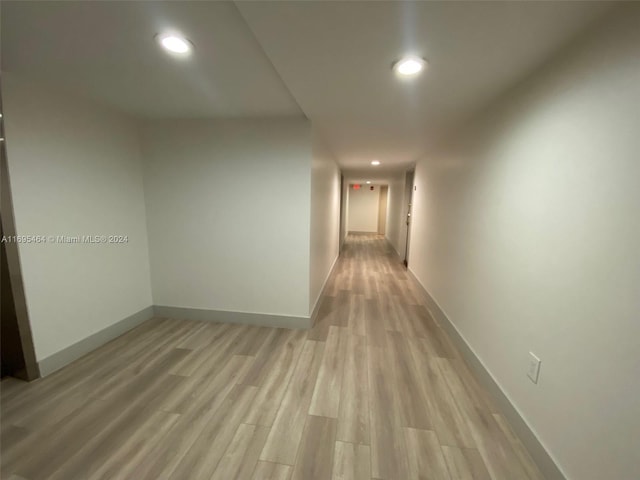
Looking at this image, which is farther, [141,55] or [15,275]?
[15,275]

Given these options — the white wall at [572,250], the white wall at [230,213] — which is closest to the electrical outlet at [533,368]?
the white wall at [572,250]

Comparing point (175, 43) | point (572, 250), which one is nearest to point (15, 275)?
point (175, 43)

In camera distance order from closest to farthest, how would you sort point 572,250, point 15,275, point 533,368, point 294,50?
point 572,250, point 294,50, point 533,368, point 15,275

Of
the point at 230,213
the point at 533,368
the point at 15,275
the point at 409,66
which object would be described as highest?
the point at 409,66

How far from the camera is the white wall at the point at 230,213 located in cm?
264

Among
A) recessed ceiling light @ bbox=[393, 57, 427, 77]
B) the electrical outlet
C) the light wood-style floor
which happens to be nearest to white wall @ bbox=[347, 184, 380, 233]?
the light wood-style floor

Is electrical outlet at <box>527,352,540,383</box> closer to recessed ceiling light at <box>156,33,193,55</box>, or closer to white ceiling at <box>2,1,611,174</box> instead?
white ceiling at <box>2,1,611,174</box>

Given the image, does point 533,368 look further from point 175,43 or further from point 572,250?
point 175,43

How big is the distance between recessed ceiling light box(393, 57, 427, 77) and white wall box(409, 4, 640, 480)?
2.26 feet

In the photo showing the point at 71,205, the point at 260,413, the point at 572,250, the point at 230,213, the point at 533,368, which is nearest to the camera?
the point at 572,250

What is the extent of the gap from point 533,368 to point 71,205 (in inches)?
141

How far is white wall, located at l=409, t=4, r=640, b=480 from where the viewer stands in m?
0.97

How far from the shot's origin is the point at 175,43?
4.55 feet

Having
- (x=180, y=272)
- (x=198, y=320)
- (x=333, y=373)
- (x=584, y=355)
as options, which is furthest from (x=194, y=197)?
(x=584, y=355)
